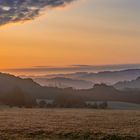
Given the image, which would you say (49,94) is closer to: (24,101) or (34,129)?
(24,101)

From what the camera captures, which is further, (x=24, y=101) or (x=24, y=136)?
(x=24, y=101)

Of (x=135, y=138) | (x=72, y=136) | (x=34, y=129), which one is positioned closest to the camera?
(x=135, y=138)

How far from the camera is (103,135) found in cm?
3203

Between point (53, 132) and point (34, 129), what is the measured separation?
2548 millimetres

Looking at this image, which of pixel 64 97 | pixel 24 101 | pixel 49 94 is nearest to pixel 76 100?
pixel 64 97

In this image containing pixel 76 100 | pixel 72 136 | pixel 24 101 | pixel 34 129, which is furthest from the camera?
pixel 76 100

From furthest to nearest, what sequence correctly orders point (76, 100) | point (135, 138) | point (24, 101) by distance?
point (76, 100) → point (24, 101) → point (135, 138)

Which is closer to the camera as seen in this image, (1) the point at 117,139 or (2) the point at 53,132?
(1) the point at 117,139

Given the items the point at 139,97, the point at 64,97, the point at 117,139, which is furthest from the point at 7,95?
the point at 117,139

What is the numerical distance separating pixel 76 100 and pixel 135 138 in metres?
118

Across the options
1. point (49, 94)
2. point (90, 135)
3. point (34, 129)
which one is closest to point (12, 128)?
point (34, 129)

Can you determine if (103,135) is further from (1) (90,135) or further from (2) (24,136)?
(2) (24,136)

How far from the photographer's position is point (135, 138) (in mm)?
30703

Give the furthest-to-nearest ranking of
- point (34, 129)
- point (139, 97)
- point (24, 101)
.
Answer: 1. point (139, 97)
2. point (24, 101)
3. point (34, 129)
